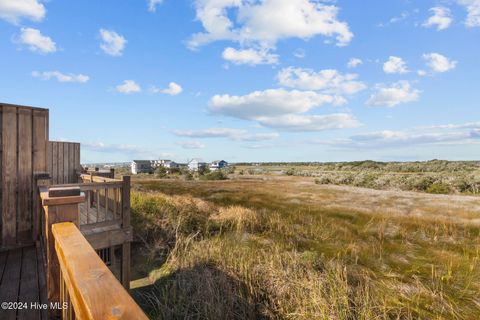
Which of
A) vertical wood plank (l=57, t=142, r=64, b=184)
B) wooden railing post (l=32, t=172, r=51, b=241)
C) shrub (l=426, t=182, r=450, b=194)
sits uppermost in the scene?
vertical wood plank (l=57, t=142, r=64, b=184)

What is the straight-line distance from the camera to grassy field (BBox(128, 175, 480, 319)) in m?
5.44

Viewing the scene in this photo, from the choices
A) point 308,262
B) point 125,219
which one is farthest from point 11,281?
point 308,262

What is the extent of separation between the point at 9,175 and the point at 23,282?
206cm

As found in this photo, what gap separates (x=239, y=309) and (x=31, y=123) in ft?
17.1

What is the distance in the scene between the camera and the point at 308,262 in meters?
6.81

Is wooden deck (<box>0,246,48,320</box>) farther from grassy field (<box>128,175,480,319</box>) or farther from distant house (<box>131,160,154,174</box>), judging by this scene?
distant house (<box>131,160,154,174</box>)

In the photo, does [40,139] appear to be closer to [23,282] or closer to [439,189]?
[23,282]

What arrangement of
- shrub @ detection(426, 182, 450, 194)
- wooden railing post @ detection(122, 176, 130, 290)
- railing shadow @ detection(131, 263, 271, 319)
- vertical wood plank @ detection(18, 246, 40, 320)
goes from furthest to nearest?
shrub @ detection(426, 182, 450, 194) → wooden railing post @ detection(122, 176, 130, 290) → railing shadow @ detection(131, 263, 271, 319) → vertical wood plank @ detection(18, 246, 40, 320)

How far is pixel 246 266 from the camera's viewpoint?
645 cm

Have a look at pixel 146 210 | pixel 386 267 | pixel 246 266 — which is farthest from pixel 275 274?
pixel 146 210

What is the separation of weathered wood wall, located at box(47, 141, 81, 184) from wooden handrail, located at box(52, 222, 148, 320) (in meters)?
9.04

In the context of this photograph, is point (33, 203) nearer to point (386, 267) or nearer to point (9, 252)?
point (9, 252)

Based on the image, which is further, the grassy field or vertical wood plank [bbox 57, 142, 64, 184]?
vertical wood plank [bbox 57, 142, 64, 184]

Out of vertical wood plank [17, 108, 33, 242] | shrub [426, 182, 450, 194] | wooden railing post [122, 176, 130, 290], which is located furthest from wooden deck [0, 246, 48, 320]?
shrub [426, 182, 450, 194]
